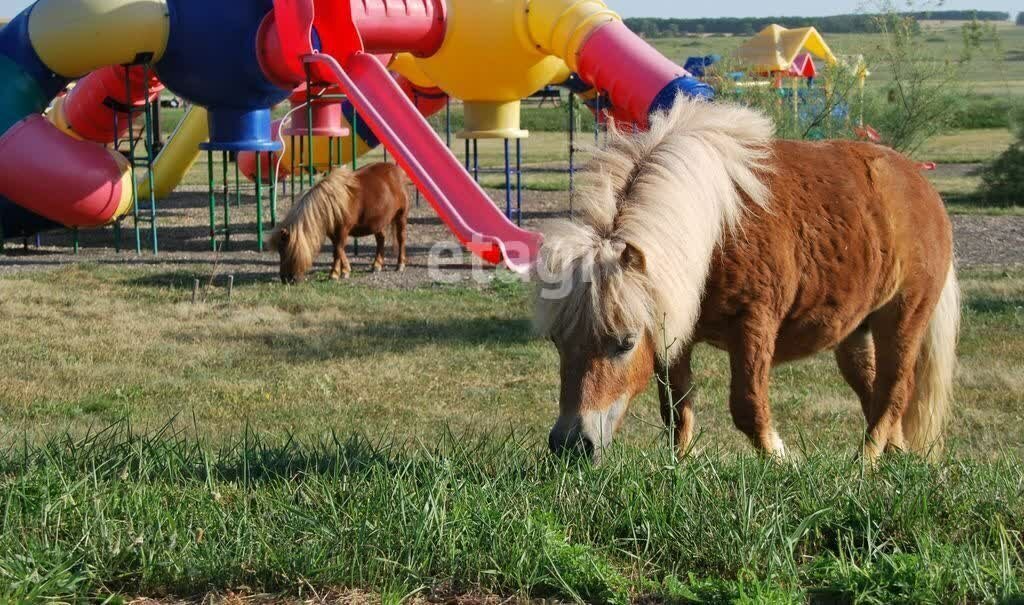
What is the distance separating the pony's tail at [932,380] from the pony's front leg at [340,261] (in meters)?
8.43

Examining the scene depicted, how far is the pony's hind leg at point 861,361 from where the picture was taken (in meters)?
5.86

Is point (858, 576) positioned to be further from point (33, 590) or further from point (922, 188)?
point (922, 188)

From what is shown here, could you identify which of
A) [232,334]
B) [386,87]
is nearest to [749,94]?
[386,87]

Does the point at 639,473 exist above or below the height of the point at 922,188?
below

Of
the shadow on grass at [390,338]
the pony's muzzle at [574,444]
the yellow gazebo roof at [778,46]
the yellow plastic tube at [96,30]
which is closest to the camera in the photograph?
the pony's muzzle at [574,444]

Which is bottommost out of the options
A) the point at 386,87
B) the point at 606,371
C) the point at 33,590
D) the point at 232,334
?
the point at 232,334

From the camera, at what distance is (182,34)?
13.3 metres

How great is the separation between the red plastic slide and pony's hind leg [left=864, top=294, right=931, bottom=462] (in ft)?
14.4

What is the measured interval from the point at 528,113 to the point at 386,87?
3925 cm

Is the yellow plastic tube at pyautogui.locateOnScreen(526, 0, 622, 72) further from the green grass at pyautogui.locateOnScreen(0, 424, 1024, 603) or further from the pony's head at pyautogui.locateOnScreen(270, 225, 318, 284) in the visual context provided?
the green grass at pyautogui.locateOnScreen(0, 424, 1024, 603)

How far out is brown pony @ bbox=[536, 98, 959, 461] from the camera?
4082mm

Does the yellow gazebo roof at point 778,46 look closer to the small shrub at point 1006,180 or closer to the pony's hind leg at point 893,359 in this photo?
the small shrub at point 1006,180

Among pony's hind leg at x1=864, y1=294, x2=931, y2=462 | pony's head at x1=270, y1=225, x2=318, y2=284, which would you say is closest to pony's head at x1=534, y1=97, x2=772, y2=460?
pony's hind leg at x1=864, y1=294, x2=931, y2=462

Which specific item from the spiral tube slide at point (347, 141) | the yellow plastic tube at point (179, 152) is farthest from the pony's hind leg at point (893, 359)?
the spiral tube slide at point (347, 141)
